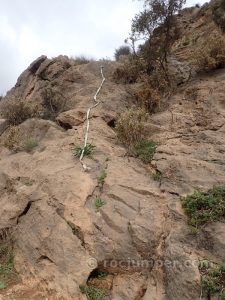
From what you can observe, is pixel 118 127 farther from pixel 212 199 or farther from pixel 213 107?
pixel 212 199

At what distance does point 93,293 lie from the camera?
568cm

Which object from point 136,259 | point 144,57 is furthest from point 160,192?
point 144,57

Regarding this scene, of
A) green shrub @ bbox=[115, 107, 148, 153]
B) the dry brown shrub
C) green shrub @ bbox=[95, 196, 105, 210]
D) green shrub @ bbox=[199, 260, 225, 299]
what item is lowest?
green shrub @ bbox=[199, 260, 225, 299]

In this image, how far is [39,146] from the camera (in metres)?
9.06

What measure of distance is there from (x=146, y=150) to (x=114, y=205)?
1.77 metres

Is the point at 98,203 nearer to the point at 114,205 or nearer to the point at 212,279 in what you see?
the point at 114,205

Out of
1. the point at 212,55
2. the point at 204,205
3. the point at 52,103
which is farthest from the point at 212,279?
the point at 52,103

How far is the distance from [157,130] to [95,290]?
4.10 metres

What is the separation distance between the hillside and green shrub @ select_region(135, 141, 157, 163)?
0.44ft

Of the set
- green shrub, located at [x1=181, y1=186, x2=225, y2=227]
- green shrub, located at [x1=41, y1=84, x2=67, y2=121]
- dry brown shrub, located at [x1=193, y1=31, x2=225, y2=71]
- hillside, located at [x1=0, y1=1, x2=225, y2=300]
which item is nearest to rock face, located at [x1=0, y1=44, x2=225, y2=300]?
hillside, located at [x1=0, y1=1, x2=225, y2=300]

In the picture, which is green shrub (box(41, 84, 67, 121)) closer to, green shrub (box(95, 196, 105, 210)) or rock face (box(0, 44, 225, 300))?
rock face (box(0, 44, 225, 300))

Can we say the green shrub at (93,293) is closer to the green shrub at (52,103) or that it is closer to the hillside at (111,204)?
the hillside at (111,204)

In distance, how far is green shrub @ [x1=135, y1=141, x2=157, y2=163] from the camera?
778 centimetres

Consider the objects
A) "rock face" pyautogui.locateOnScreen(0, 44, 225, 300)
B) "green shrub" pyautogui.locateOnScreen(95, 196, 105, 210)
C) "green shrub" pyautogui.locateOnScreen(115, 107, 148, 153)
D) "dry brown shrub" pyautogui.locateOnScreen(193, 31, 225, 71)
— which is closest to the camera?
"rock face" pyautogui.locateOnScreen(0, 44, 225, 300)
